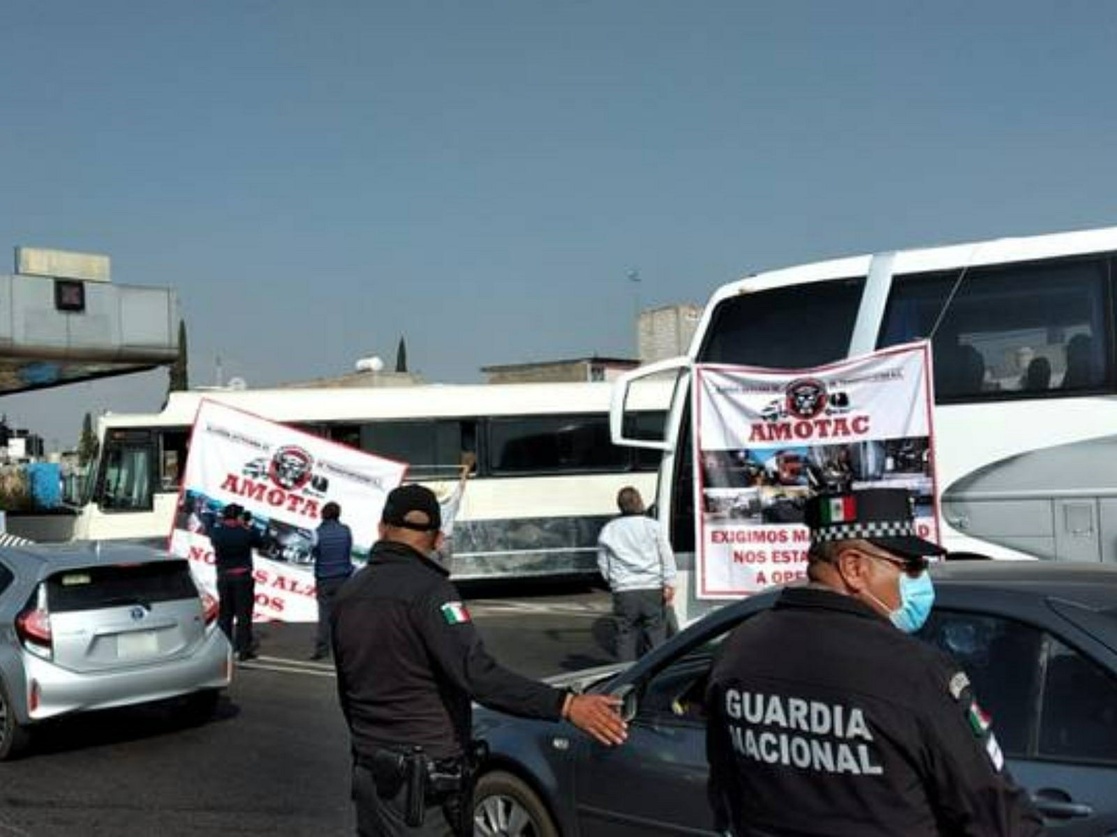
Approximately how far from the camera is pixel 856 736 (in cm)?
221

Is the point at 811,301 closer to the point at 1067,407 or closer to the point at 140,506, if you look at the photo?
the point at 1067,407

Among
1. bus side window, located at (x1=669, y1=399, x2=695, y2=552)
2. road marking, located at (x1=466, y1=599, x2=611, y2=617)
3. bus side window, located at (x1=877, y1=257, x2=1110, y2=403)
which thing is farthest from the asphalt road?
bus side window, located at (x1=877, y1=257, x2=1110, y2=403)

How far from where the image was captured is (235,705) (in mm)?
10414

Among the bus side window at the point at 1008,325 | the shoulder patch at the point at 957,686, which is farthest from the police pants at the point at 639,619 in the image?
the shoulder patch at the point at 957,686

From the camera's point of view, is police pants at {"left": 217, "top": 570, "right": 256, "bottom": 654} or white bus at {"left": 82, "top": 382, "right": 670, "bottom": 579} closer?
police pants at {"left": 217, "top": 570, "right": 256, "bottom": 654}

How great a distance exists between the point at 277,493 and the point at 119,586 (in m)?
6.85

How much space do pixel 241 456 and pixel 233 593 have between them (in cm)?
338

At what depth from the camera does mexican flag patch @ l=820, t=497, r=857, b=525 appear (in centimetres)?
246

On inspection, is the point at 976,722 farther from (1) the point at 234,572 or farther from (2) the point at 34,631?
(1) the point at 234,572

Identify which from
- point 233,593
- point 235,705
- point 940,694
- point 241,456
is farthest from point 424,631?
point 241,456

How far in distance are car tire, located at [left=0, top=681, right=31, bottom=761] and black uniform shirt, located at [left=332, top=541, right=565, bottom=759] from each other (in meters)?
5.43

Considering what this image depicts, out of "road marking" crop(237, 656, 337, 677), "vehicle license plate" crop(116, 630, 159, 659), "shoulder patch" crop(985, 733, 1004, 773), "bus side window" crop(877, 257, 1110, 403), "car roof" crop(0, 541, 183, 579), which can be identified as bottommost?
"road marking" crop(237, 656, 337, 677)

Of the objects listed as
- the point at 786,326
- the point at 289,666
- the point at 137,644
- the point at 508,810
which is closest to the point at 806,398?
the point at 786,326

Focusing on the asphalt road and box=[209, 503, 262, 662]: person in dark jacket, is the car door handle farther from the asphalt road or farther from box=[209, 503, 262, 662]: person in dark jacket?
box=[209, 503, 262, 662]: person in dark jacket
